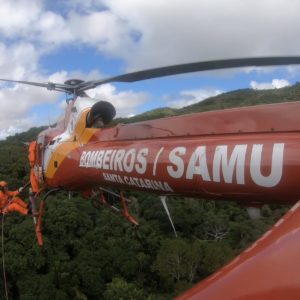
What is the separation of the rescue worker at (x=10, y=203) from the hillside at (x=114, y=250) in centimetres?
2609

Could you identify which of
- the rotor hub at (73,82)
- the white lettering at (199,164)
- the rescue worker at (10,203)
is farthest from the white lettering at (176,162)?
the rescue worker at (10,203)

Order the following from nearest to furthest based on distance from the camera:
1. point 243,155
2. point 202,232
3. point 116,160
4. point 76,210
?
point 243,155, point 116,160, point 76,210, point 202,232

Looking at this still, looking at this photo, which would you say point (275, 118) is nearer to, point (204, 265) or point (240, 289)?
point (240, 289)

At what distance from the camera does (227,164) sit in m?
3.18

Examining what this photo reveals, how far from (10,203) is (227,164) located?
18.9 feet

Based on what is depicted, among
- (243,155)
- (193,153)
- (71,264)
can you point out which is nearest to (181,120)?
(193,153)

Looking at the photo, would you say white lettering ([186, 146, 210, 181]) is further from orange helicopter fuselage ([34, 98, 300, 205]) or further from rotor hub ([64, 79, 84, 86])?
rotor hub ([64, 79, 84, 86])

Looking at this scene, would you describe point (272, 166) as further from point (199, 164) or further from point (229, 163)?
point (199, 164)

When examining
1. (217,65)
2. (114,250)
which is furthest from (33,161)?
(114,250)

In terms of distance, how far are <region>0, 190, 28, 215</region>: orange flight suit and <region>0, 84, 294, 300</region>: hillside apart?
26095mm

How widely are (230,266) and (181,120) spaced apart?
209 centimetres

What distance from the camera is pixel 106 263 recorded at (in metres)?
41.9

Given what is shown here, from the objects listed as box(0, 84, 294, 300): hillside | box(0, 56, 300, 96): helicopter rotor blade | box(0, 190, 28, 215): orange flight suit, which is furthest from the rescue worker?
box(0, 84, 294, 300): hillside

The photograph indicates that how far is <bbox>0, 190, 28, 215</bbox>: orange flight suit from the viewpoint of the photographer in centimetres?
769
